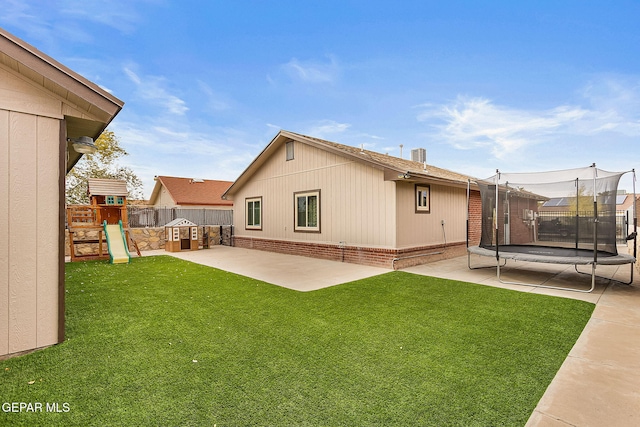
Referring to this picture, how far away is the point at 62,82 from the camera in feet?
9.94

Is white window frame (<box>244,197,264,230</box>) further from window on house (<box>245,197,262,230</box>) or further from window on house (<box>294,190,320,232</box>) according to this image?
window on house (<box>294,190,320,232</box>)

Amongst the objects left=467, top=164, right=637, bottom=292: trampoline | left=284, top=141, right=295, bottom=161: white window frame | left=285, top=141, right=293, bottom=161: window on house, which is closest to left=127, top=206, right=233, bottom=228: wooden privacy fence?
left=284, top=141, right=295, bottom=161: white window frame

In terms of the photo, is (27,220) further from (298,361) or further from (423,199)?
(423,199)

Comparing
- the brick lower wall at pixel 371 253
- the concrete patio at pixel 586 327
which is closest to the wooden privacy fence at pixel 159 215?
the brick lower wall at pixel 371 253

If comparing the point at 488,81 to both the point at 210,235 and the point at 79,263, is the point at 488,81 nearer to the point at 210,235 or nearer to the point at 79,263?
the point at 210,235

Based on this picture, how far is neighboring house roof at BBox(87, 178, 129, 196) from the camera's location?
1106cm

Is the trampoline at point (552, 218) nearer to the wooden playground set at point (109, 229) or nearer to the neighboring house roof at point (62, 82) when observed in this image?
the neighboring house roof at point (62, 82)

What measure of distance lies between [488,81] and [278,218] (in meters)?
9.89

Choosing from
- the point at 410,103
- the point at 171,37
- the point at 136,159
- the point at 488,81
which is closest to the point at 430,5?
the point at 488,81

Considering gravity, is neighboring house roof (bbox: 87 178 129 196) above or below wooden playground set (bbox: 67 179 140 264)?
above

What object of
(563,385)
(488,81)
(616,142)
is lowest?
(563,385)

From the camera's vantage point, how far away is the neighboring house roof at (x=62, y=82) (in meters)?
2.79

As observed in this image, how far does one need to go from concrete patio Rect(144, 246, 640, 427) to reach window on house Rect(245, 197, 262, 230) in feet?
12.2

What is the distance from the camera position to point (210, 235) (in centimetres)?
1513
